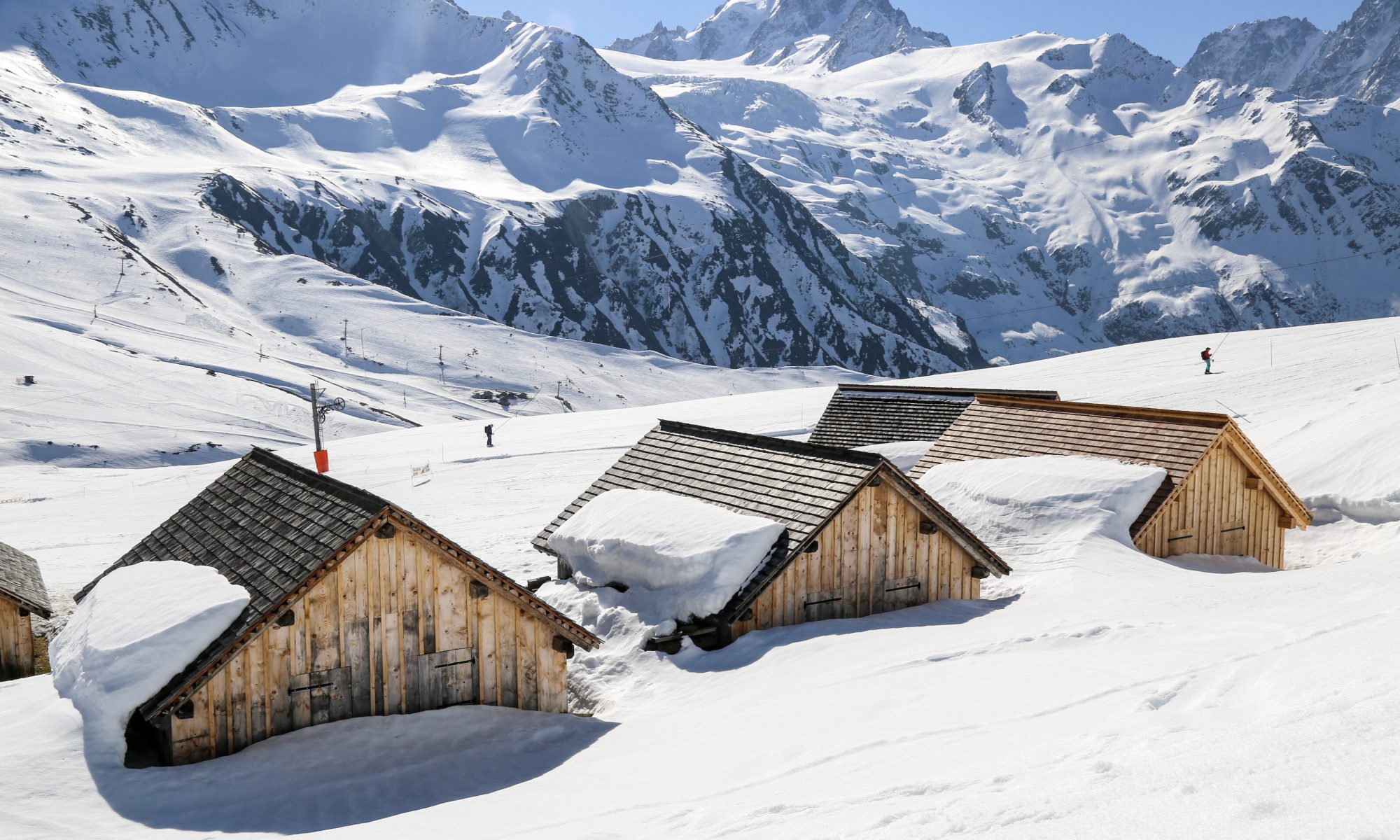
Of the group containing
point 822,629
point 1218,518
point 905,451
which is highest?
point 905,451

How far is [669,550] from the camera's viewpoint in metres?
15.6

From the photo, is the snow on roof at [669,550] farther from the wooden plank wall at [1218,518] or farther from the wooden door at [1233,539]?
the wooden door at [1233,539]

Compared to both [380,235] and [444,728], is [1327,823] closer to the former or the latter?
[444,728]

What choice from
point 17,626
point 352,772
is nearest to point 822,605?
point 352,772

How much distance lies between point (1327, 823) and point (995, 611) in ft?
34.9

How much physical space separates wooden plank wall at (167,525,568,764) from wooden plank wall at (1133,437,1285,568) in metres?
11.8

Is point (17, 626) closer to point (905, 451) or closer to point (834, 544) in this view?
point (834, 544)

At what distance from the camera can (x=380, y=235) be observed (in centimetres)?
17762

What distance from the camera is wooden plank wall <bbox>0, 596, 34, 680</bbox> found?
17750 mm

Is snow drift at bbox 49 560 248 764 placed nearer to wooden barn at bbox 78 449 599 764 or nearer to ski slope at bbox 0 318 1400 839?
wooden barn at bbox 78 449 599 764

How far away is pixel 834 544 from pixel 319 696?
7672 millimetres

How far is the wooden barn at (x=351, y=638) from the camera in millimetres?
11461

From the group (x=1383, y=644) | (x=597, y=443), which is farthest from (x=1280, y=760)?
(x=597, y=443)

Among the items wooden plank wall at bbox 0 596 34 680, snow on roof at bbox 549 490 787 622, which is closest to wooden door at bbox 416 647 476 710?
snow on roof at bbox 549 490 787 622
